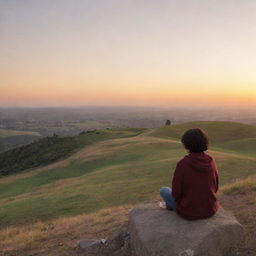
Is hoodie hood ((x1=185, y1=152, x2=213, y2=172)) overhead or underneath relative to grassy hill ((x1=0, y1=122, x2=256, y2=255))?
overhead

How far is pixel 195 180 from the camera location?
22.0ft

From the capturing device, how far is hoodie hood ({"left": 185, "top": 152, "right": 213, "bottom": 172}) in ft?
22.0

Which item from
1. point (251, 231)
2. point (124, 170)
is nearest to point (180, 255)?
point (251, 231)

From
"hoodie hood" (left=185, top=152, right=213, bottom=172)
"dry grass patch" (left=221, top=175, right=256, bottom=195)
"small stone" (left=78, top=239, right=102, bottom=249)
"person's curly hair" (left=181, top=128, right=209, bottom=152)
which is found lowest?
"small stone" (left=78, top=239, right=102, bottom=249)

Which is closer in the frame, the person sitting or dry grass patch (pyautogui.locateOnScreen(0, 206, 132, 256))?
the person sitting

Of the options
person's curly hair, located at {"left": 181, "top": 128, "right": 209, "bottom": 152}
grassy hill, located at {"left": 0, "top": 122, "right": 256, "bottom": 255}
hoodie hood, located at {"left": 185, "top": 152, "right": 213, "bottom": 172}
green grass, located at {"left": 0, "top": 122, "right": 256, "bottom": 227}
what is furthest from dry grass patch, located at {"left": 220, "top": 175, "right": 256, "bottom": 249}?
green grass, located at {"left": 0, "top": 122, "right": 256, "bottom": 227}

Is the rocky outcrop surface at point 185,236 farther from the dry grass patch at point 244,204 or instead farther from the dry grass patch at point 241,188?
the dry grass patch at point 241,188

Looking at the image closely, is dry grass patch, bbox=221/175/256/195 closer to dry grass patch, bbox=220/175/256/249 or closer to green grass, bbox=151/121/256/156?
dry grass patch, bbox=220/175/256/249

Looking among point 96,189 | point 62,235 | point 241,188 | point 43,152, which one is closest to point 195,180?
point 62,235

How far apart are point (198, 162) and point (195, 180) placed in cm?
39

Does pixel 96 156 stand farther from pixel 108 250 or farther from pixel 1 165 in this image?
pixel 108 250

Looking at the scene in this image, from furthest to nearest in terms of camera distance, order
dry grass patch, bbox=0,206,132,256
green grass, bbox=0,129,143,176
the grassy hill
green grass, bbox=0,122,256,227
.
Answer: green grass, bbox=0,129,143,176 < green grass, bbox=0,122,256,227 < the grassy hill < dry grass patch, bbox=0,206,132,256

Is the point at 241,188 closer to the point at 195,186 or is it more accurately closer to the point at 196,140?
the point at 195,186

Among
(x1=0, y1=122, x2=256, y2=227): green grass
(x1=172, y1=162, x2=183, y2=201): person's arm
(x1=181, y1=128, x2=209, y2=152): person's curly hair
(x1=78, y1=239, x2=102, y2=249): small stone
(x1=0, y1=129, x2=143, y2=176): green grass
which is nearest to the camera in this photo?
(x1=181, y1=128, x2=209, y2=152): person's curly hair
